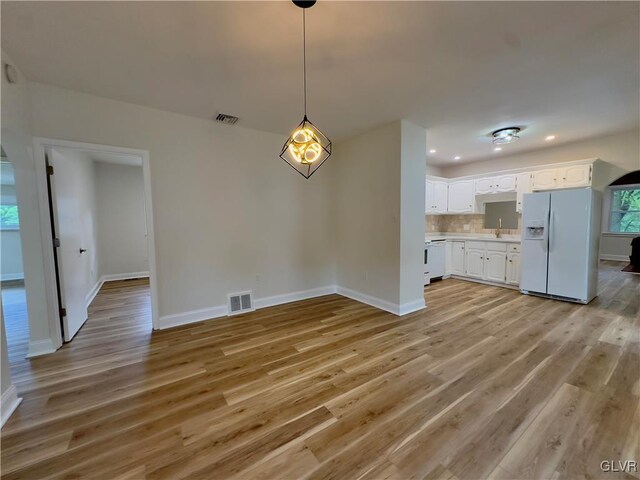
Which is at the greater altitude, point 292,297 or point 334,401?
point 292,297

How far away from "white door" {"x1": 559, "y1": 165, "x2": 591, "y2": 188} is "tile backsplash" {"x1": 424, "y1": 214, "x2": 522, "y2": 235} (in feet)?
4.38

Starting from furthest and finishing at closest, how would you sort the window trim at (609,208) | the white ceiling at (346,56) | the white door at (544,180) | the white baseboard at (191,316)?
the window trim at (609,208), the white door at (544,180), the white baseboard at (191,316), the white ceiling at (346,56)

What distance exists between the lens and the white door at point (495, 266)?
16.8 ft

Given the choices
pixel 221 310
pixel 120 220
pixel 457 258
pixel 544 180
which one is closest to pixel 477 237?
pixel 457 258

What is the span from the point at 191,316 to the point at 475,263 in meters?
5.52

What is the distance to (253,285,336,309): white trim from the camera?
4117 mm

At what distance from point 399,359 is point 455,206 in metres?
4.69

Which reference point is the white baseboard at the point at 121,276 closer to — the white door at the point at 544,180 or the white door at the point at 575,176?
the white door at the point at 544,180

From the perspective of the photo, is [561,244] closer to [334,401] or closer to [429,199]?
[429,199]

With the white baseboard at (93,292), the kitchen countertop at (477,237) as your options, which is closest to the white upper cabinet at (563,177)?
the kitchen countertop at (477,237)

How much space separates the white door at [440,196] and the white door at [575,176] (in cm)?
203

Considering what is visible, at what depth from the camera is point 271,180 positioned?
13.5ft

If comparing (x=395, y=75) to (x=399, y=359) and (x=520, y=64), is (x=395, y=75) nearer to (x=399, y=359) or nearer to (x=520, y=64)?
(x=520, y=64)

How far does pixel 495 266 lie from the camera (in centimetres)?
522
